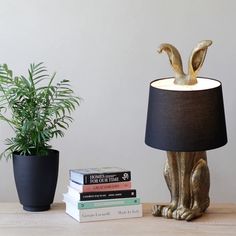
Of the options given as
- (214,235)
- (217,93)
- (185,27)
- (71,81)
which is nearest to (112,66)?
(71,81)

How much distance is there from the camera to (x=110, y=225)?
1707 millimetres

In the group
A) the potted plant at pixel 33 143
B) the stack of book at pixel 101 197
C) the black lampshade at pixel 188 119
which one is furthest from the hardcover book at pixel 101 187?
the black lampshade at pixel 188 119

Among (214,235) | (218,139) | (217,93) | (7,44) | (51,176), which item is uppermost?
(7,44)

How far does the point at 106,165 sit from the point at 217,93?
716 millimetres

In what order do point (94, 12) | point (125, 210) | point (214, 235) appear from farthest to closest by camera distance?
point (94, 12), point (125, 210), point (214, 235)

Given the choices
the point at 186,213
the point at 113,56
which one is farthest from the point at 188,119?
the point at 113,56

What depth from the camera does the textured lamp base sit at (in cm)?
175

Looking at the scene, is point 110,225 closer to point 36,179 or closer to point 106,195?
point 106,195

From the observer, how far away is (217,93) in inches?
65.0

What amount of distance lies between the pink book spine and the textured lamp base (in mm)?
125

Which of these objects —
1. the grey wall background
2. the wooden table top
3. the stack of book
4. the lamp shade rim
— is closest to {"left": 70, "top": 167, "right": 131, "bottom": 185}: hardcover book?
the stack of book

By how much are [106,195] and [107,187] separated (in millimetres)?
26

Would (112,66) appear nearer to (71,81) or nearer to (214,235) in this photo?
(71,81)

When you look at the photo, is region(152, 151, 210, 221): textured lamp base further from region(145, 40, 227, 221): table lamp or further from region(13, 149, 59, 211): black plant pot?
region(13, 149, 59, 211): black plant pot
